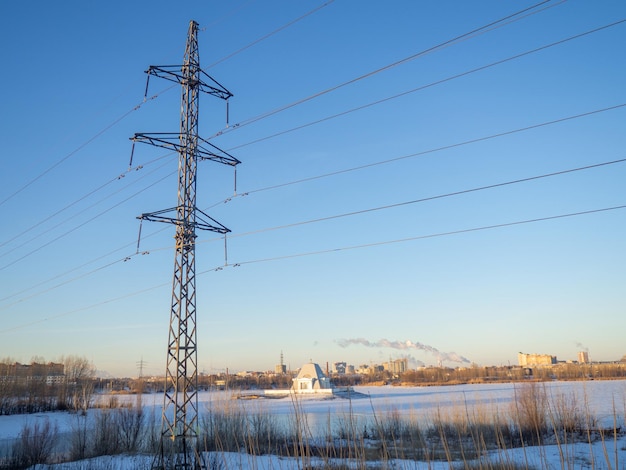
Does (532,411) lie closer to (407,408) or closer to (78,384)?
(407,408)

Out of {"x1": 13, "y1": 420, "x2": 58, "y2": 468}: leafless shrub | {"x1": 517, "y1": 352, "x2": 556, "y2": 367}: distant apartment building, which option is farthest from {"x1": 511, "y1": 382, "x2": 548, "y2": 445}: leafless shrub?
{"x1": 517, "y1": 352, "x2": 556, "y2": 367}: distant apartment building

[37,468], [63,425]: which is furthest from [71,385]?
[37,468]

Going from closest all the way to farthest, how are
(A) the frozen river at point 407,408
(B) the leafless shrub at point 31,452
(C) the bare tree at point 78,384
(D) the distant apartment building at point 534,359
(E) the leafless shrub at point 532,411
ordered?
(B) the leafless shrub at point 31,452 → (A) the frozen river at point 407,408 → (E) the leafless shrub at point 532,411 → (C) the bare tree at point 78,384 → (D) the distant apartment building at point 534,359

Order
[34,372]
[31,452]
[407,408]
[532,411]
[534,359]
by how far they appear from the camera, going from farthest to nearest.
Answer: [534,359], [34,372], [407,408], [532,411], [31,452]

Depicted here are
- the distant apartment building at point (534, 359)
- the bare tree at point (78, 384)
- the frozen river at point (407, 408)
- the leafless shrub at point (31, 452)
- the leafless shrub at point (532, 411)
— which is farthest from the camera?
the distant apartment building at point (534, 359)

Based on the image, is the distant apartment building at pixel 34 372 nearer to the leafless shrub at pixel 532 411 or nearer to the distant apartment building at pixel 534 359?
the leafless shrub at pixel 532 411

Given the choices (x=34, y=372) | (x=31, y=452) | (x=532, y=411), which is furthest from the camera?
(x=34, y=372)

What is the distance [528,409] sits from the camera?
23.3 m

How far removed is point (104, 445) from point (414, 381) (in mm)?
101615

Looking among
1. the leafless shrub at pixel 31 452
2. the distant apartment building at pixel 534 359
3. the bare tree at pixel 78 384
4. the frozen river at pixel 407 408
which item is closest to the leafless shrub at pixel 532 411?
the frozen river at pixel 407 408

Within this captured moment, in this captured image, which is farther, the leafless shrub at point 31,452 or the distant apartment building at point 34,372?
the distant apartment building at point 34,372

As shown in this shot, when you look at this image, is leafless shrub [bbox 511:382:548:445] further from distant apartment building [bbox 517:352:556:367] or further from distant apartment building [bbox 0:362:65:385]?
distant apartment building [bbox 517:352:556:367]

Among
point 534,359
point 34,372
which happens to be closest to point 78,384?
point 34,372

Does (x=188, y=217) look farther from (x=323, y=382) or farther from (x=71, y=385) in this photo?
(x=323, y=382)
